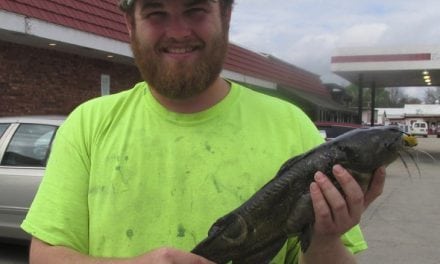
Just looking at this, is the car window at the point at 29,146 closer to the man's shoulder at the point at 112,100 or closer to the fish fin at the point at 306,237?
the man's shoulder at the point at 112,100

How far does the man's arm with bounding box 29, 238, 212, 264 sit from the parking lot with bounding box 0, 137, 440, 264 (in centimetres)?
296

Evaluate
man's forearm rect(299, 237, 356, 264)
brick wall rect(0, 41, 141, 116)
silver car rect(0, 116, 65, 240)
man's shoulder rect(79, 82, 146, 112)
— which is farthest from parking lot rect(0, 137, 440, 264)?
brick wall rect(0, 41, 141, 116)

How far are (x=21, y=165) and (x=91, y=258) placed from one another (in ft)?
19.0

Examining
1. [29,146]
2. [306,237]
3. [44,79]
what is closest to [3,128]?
[29,146]

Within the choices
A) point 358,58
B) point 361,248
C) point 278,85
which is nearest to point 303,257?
point 361,248

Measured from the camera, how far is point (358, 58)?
27422mm

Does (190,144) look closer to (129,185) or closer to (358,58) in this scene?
(129,185)

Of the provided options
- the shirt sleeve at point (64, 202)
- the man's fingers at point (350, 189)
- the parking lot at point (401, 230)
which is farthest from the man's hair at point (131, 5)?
the parking lot at point (401, 230)

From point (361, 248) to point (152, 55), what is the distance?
3.11ft

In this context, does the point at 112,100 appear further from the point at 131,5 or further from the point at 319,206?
the point at 319,206

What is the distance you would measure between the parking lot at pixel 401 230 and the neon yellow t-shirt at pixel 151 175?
99.9 inches

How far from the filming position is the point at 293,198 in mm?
1701

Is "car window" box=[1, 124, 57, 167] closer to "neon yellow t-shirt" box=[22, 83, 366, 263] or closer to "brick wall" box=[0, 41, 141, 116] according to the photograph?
"brick wall" box=[0, 41, 141, 116]

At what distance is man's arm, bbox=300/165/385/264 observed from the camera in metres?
1.63
